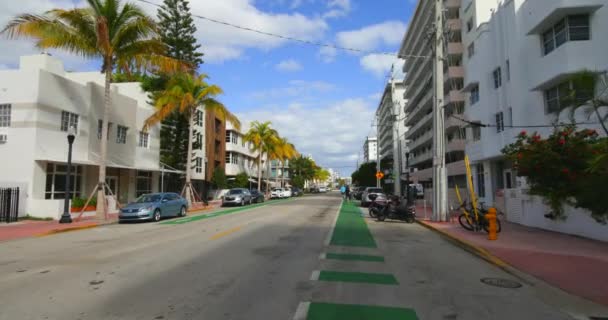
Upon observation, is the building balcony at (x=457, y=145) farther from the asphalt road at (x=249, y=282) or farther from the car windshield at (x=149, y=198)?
the asphalt road at (x=249, y=282)

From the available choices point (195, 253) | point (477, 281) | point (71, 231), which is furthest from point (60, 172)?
point (477, 281)

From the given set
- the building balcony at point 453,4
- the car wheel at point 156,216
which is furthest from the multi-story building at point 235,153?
the car wheel at point 156,216

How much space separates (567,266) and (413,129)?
55898 millimetres

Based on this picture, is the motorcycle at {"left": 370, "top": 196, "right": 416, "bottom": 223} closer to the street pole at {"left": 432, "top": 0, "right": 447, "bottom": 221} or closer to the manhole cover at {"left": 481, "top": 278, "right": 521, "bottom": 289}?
the street pole at {"left": 432, "top": 0, "right": 447, "bottom": 221}

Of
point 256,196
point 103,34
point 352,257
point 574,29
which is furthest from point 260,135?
point 352,257

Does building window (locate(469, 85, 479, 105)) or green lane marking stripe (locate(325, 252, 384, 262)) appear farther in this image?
building window (locate(469, 85, 479, 105))

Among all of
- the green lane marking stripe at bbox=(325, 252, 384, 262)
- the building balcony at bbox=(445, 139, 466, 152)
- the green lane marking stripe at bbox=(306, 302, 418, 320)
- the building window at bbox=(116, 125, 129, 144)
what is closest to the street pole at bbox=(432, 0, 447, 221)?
the green lane marking stripe at bbox=(325, 252, 384, 262)

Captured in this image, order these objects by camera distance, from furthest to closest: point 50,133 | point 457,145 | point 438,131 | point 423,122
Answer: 1. point 423,122
2. point 457,145
3. point 50,133
4. point 438,131

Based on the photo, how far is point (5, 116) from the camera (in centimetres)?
2145

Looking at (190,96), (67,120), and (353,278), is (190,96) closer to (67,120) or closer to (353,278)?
(67,120)

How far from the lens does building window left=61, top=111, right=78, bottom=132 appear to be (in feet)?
74.9

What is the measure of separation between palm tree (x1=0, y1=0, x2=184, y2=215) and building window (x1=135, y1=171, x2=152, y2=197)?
10.4 m

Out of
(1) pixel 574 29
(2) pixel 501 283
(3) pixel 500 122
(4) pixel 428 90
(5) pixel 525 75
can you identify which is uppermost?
(4) pixel 428 90

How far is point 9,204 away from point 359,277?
61.7 ft
